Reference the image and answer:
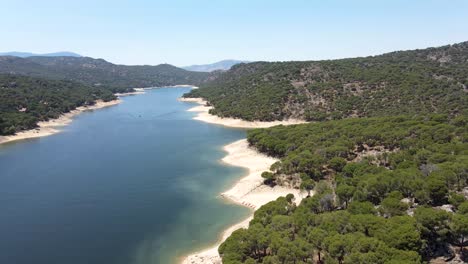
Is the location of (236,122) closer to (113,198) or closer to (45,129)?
(45,129)

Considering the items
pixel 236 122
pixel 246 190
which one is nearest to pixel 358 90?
pixel 236 122

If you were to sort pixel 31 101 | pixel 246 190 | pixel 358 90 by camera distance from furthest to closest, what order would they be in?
pixel 31 101 → pixel 358 90 → pixel 246 190

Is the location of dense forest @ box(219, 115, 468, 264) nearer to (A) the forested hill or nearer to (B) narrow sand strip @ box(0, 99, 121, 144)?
(A) the forested hill

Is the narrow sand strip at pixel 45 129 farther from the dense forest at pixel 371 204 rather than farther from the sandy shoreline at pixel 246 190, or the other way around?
the dense forest at pixel 371 204

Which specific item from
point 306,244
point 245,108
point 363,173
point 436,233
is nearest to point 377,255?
point 306,244

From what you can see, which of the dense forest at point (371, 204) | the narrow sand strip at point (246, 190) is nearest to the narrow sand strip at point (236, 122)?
the narrow sand strip at point (246, 190)
